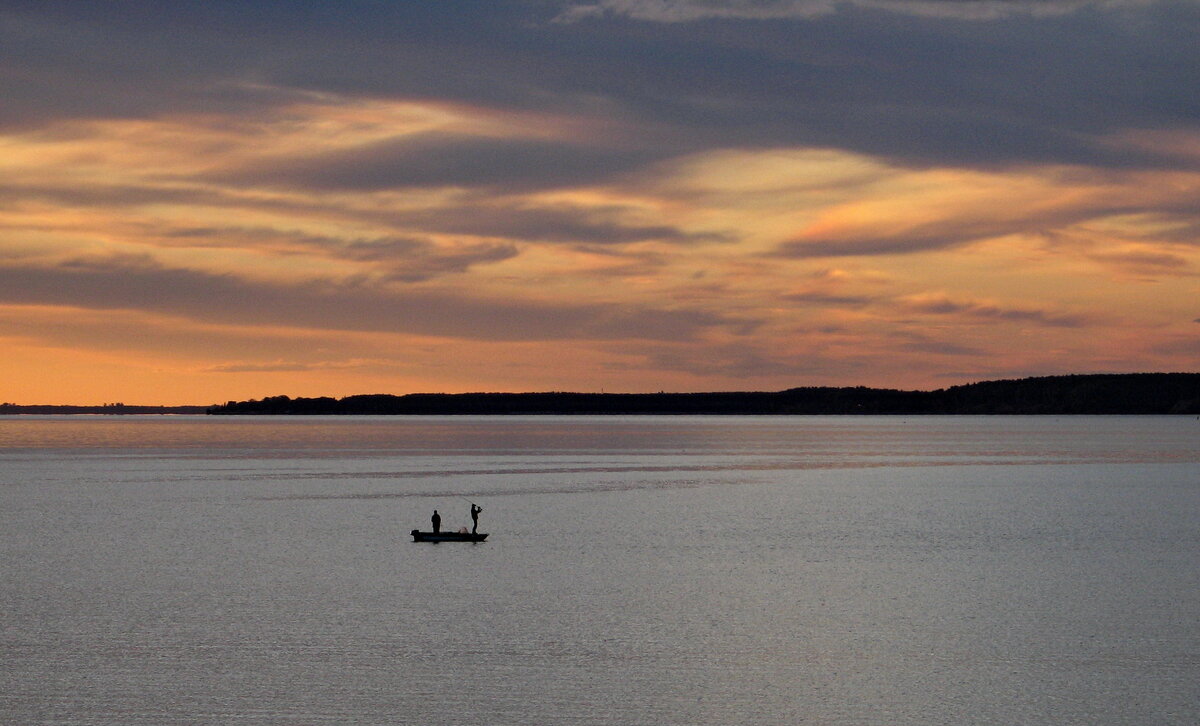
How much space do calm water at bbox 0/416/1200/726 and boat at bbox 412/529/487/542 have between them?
531 mm

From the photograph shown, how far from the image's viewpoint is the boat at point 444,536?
3975 cm

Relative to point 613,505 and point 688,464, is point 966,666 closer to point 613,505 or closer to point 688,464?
point 613,505

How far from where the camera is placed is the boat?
39750 mm

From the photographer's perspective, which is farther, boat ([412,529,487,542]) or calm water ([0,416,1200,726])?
boat ([412,529,487,542])

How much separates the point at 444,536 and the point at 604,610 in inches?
553

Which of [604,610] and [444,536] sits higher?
[444,536]

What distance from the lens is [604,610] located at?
87.5 feet

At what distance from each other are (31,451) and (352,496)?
2942 inches

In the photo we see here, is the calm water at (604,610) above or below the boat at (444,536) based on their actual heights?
below

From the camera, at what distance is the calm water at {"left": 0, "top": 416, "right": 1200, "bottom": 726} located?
18609 millimetres

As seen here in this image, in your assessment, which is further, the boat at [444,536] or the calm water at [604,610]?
the boat at [444,536]

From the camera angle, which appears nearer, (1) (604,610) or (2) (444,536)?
(1) (604,610)

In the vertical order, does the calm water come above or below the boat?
below

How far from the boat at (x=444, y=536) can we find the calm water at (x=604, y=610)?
20.9 inches
